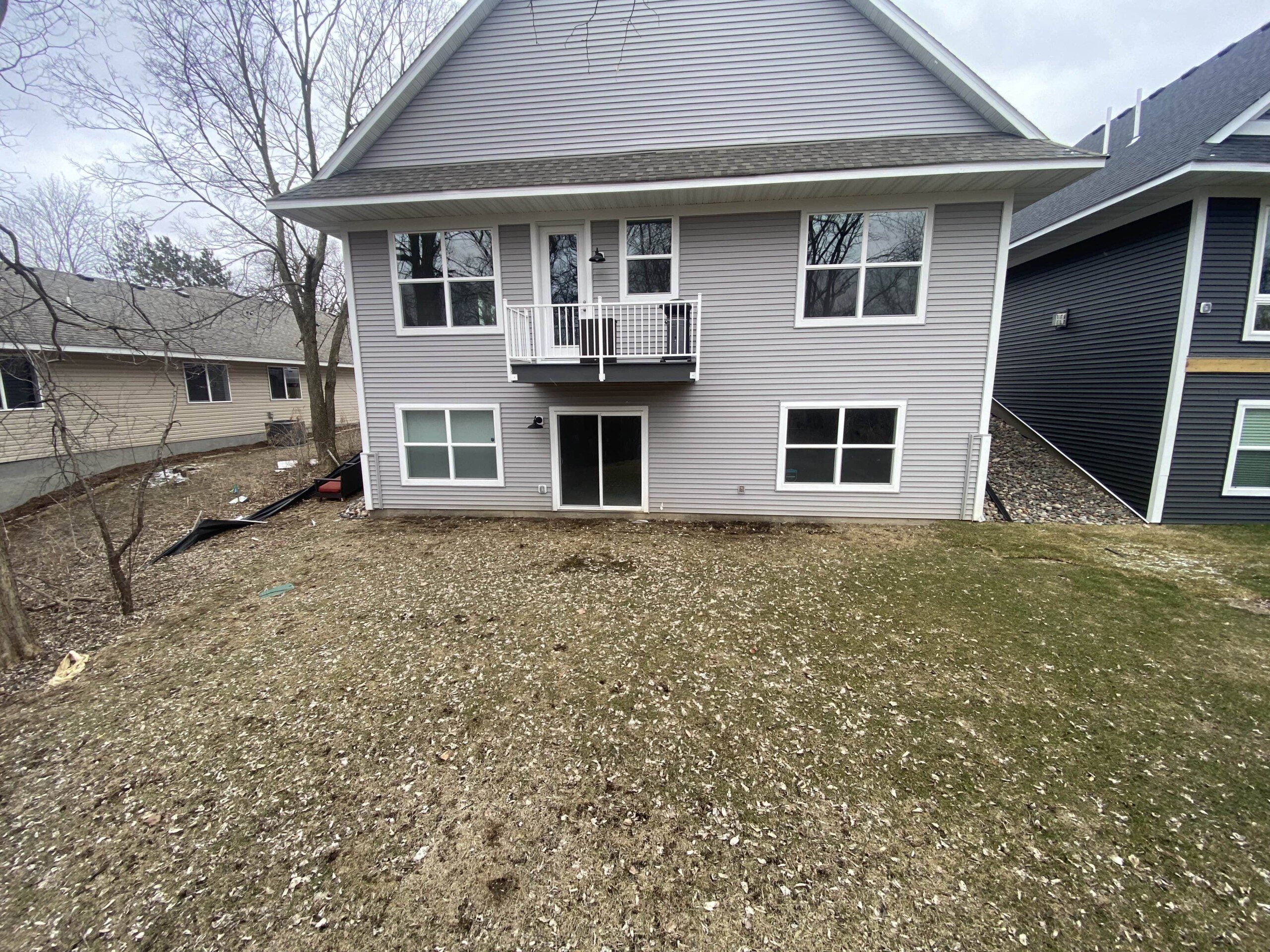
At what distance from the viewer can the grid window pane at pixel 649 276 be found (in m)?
7.66

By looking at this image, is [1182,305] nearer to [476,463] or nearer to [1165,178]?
[1165,178]

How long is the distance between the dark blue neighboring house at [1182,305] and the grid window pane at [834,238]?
4.11 meters

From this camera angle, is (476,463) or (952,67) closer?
(952,67)

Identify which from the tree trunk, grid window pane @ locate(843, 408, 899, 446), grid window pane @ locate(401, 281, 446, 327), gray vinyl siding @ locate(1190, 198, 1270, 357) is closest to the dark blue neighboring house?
gray vinyl siding @ locate(1190, 198, 1270, 357)

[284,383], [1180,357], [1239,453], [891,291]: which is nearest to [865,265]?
[891,291]

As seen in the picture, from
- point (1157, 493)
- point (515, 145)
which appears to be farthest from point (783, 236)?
point (1157, 493)

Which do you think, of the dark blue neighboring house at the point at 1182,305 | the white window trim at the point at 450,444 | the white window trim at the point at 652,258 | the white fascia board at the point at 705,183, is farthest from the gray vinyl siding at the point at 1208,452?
the white window trim at the point at 450,444

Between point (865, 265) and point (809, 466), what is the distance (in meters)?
3.16

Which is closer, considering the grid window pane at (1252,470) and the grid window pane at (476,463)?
the grid window pane at (1252,470)

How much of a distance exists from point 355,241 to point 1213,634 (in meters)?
12.0

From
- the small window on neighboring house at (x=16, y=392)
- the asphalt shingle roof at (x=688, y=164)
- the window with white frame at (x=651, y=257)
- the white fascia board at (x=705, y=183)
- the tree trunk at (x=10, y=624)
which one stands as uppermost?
the asphalt shingle roof at (x=688, y=164)

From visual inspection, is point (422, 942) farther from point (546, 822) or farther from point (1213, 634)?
point (1213, 634)

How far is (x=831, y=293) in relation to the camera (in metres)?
7.45

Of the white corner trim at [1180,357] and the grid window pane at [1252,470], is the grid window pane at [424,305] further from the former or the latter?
the grid window pane at [1252,470]
